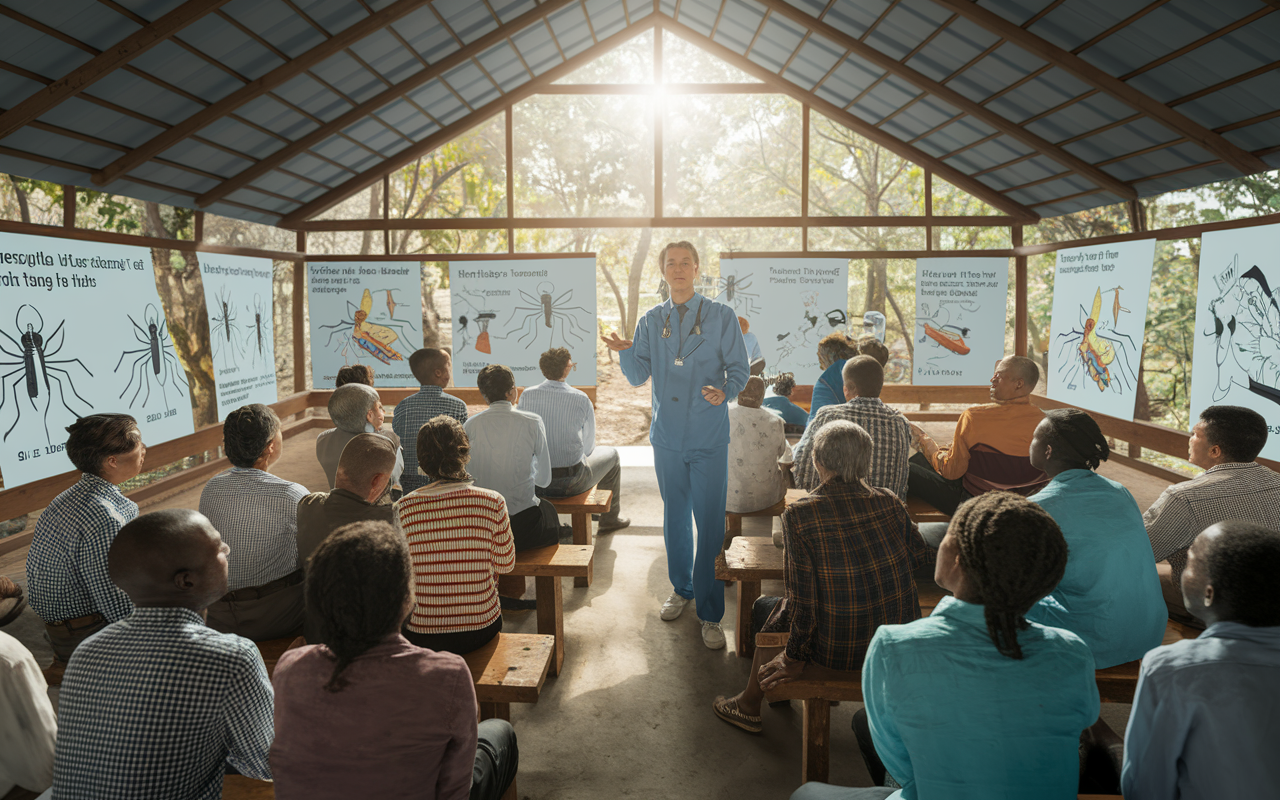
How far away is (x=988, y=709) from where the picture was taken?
140cm

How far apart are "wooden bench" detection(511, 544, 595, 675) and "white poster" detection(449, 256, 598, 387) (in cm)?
443

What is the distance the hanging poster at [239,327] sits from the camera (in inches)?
256

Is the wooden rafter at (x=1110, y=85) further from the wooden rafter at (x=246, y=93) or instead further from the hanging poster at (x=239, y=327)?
the hanging poster at (x=239, y=327)

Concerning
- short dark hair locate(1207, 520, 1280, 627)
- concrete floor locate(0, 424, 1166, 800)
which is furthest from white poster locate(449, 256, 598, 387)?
short dark hair locate(1207, 520, 1280, 627)

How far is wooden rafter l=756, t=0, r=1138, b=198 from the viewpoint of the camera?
20.5 feet

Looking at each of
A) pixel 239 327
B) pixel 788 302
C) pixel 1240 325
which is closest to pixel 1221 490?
pixel 1240 325

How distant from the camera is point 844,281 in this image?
25.7 ft

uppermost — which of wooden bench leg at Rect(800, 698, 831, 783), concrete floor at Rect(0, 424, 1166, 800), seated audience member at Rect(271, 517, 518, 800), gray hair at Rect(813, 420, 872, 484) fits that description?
gray hair at Rect(813, 420, 872, 484)

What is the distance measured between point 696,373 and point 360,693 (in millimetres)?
2672

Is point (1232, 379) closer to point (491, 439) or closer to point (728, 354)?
point (728, 354)

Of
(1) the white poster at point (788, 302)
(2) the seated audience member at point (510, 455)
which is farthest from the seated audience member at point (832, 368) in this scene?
(1) the white poster at point (788, 302)

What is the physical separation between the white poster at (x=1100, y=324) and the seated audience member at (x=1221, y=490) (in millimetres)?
3763

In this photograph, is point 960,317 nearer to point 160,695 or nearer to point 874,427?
point 874,427

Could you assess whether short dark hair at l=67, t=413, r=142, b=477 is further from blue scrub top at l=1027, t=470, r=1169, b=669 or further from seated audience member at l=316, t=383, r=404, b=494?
blue scrub top at l=1027, t=470, r=1169, b=669
